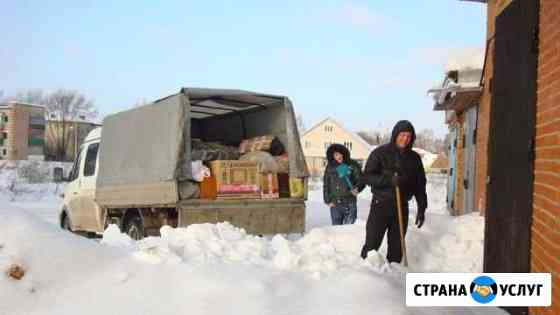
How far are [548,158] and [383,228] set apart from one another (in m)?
2.58

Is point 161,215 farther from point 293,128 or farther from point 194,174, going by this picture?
point 293,128

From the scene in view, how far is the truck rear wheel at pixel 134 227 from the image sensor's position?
9.09 metres

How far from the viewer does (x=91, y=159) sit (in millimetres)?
11203

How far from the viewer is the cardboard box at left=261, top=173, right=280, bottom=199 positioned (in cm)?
868

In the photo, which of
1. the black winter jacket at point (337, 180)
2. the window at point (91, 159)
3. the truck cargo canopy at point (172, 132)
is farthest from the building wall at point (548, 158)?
the window at point (91, 159)

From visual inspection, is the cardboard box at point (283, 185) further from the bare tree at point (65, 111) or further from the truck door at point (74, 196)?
the bare tree at point (65, 111)

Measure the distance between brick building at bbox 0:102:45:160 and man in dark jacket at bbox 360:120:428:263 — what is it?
7983cm

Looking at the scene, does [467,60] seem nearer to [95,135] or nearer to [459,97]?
[459,97]

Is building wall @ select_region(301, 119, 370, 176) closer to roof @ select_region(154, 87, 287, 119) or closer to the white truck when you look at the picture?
roof @ select_region(154, 87, 287, 119)

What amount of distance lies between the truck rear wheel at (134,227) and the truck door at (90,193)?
3.41 ft

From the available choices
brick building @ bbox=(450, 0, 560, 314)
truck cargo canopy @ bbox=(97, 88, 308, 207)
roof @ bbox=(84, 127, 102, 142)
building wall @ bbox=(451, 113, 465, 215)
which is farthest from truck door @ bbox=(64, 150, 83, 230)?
brick building @ bbox=(450, 0, 560, 314)

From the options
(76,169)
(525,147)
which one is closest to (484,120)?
(525,147)

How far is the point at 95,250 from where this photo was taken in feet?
14.7

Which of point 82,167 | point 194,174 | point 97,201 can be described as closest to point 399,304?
point 194,174
